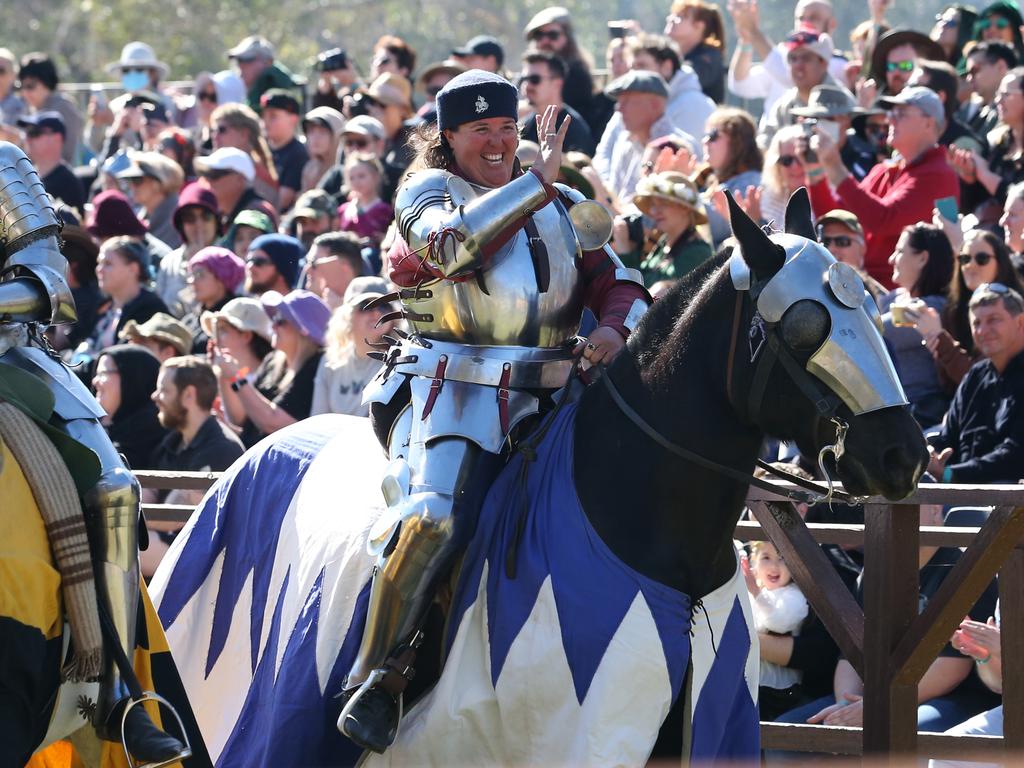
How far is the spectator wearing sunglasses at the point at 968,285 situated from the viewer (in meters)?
7.65

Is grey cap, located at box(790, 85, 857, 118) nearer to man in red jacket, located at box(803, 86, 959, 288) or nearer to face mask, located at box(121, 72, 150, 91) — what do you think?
man in red jacket, located at box(803, 86, 959, 288)

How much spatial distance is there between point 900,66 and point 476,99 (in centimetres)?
652

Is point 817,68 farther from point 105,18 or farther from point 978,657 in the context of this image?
point 105,18

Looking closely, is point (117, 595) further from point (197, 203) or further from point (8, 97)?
point (8, 97)

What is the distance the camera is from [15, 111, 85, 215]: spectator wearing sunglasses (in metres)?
14.1

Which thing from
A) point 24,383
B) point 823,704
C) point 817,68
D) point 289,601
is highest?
point 817,68

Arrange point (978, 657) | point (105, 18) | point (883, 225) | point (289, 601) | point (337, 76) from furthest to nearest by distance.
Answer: point (105, 18), point (337, 76), point (883, 225), point (978, 657), point (289, 601)

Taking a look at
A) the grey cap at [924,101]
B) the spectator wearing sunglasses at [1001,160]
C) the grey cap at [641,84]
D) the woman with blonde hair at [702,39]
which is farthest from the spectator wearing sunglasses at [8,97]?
the spectator wearing sunglasses at [1001,160]

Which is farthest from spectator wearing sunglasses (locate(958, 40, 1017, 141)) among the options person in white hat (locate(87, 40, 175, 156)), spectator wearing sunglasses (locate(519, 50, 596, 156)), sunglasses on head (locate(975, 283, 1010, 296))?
person in white hat (locate(87, 40, 175, 156))

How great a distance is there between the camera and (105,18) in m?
30.8

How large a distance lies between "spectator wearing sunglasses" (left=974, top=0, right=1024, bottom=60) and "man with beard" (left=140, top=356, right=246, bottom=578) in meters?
5.86

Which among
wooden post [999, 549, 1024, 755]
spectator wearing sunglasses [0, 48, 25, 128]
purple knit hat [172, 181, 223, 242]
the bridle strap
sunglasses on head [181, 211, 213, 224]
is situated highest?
spectator wearing sunglasses [0, 48, 25, 128]

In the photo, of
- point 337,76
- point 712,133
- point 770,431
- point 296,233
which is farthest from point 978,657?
point 337,76

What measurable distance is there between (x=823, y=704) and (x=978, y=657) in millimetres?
754
